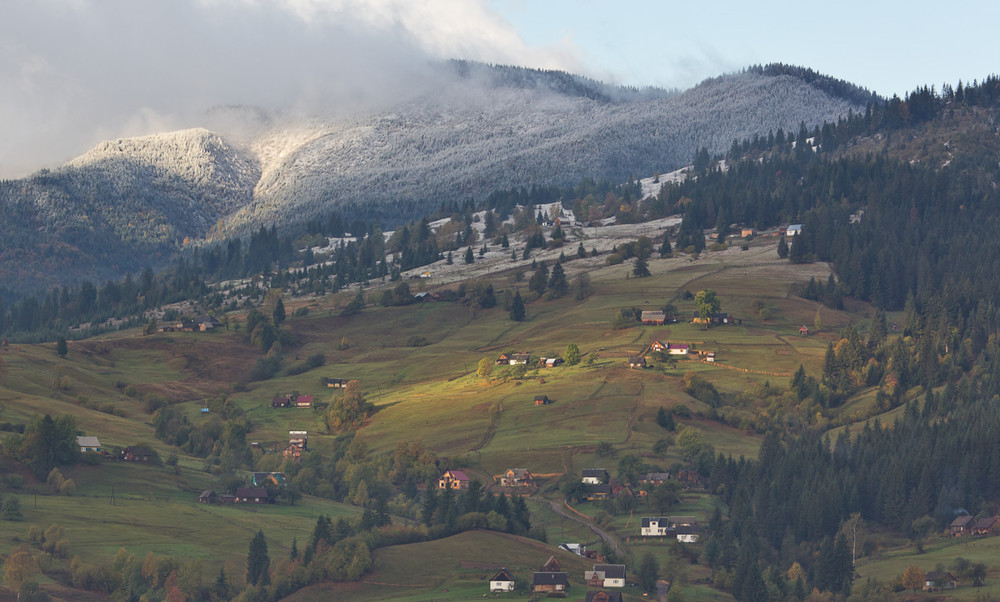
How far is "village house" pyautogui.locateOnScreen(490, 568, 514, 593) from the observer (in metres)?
124

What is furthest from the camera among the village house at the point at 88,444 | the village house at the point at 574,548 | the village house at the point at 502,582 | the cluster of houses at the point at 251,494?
the village house at the point at 88,444

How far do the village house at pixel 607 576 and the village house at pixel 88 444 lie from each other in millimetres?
70731

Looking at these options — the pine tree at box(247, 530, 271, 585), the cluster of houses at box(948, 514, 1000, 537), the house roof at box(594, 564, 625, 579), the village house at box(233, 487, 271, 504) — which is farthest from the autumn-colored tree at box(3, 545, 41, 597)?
the cluster of houses at box(948, 514, 1000, 537)

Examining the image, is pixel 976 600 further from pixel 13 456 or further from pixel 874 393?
pixel 13 456

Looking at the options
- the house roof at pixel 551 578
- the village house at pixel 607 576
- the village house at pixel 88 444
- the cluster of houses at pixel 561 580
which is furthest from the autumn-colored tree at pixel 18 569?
the village house at pixel 607 576

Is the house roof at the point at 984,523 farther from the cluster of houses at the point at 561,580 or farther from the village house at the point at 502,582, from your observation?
the village house at the point at 502,582

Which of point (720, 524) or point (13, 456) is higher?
point (13, 456)

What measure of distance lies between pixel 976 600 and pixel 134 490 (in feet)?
303

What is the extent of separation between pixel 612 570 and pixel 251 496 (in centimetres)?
5527

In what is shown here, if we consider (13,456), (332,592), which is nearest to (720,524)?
(332,592)

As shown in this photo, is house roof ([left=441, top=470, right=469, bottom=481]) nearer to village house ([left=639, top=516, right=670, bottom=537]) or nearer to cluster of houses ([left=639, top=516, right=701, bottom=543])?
cluster of houses ([left=639, top=516, right=701, bottom=543])

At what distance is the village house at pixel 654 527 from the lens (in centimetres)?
14888

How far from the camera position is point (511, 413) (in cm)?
19762

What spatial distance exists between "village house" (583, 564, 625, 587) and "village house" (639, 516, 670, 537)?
21.3 metres
